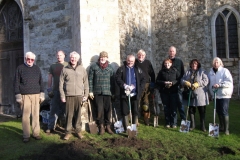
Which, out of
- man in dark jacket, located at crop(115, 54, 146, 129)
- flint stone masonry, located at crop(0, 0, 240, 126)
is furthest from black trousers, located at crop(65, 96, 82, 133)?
man in dark jacket, located at crop(115, 54, 146, 129)

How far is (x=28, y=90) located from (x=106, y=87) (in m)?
1.78

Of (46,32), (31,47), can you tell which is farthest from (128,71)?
(31,47)

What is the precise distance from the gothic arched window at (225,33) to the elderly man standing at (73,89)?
7865 mm

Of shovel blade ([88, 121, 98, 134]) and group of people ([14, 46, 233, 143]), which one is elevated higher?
group of people ([14, 46, 233, 143])

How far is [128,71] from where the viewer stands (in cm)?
644

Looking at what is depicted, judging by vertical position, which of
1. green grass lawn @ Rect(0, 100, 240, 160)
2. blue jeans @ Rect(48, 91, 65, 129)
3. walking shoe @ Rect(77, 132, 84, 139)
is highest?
blue jeans @ Rect(48, 91, 65, 129)

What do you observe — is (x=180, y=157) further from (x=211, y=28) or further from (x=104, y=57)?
(x=211, y=28)

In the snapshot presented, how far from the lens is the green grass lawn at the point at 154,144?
4.95 meters

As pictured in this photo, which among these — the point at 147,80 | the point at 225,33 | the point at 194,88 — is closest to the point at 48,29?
the point at 147,80

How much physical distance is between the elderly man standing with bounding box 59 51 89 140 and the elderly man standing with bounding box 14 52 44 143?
589mm

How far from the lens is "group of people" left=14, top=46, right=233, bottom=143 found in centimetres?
579

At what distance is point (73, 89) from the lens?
5.81 metres

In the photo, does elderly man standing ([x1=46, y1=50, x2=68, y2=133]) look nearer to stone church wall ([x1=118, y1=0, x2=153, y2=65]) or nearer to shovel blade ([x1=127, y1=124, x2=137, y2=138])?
shovel blade ([x1=127, y1=124, x2=137, y2=138])

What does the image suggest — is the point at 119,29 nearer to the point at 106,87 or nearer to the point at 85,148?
the point at 106,87
